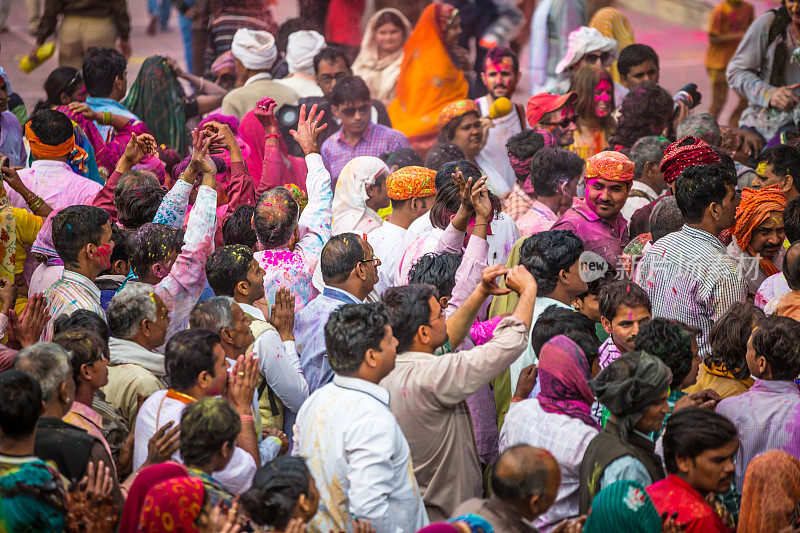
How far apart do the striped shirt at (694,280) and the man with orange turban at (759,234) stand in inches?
17.2

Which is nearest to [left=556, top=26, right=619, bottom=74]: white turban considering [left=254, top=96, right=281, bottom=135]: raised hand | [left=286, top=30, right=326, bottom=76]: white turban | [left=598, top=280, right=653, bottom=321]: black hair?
[left=286, top=30, right=326, bottom=76]: white turban

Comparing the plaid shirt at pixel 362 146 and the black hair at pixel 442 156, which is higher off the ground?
the black hair at pixel 442 156

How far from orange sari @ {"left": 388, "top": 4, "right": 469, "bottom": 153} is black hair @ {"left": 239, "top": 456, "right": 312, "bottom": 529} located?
6201 mm

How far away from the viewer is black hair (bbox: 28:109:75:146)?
5.48 metres

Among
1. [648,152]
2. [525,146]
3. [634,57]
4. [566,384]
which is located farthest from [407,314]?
[634,57]

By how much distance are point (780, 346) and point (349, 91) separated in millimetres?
4519

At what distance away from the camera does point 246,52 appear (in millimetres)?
8102

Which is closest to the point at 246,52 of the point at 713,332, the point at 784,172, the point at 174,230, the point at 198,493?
the point at 174,230

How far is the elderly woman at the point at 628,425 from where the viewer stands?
2955mm

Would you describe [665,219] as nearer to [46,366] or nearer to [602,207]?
[602,207]

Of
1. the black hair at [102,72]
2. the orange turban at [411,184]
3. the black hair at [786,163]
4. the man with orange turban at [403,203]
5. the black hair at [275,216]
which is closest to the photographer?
the black hair at [275,216]

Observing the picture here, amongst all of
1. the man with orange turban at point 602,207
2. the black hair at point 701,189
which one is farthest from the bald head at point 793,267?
the man with orange turban at point 602,207

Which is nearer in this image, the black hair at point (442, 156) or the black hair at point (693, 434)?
the black hair at point (693, 434)

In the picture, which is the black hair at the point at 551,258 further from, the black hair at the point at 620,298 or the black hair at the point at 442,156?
the black hair at the point at 442,156
